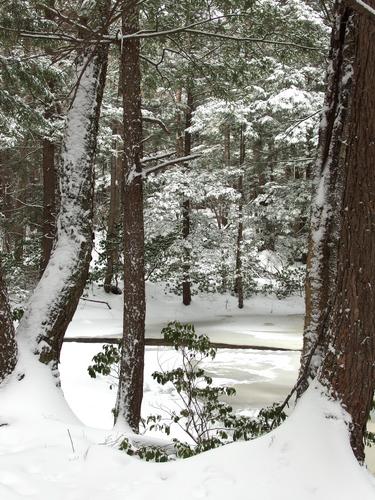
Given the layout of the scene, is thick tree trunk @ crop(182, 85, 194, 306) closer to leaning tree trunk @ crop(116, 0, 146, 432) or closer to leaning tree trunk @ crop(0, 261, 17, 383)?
leaning tree trunk @ crop(116, 0, 146, 432)

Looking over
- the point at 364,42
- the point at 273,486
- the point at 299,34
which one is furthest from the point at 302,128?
the point at 273,486

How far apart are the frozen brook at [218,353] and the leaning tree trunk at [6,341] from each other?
210 cm

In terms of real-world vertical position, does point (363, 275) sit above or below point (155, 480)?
above

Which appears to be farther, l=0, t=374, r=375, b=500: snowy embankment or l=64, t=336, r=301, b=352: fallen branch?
l=64, t=336, r=301, b=352: fallen branch

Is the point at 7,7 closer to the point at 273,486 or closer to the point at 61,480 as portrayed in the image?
the point at 61,480

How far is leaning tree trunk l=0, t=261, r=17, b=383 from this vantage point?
401cm

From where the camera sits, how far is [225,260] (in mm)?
16812

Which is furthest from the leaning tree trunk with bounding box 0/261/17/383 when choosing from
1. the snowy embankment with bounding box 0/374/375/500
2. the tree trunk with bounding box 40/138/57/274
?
the tree trunk with bounding box 40/138/57/274

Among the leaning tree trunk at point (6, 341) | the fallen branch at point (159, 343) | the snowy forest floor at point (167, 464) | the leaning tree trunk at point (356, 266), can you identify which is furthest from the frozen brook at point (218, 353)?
the leaning tree trunk at point (356, 266)

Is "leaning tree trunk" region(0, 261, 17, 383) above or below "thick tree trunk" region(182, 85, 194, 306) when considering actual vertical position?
below

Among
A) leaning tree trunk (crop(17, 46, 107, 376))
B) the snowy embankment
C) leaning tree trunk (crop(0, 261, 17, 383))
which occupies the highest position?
leaning tree trunk (crop(17, 46, 107, 376))

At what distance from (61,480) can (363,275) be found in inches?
80.8

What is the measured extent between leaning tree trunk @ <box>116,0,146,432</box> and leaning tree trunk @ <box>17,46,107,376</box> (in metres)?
0.41

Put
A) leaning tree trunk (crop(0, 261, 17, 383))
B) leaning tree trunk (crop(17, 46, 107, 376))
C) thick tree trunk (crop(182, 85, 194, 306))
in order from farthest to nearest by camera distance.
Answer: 1. thick tree trunk (crop(182, 85, 194, 306))
2. leaning tree trunk (crop(17, 46, 107, 376))
3. leaning tree trunk (crop(0, 261, 17, 383))
